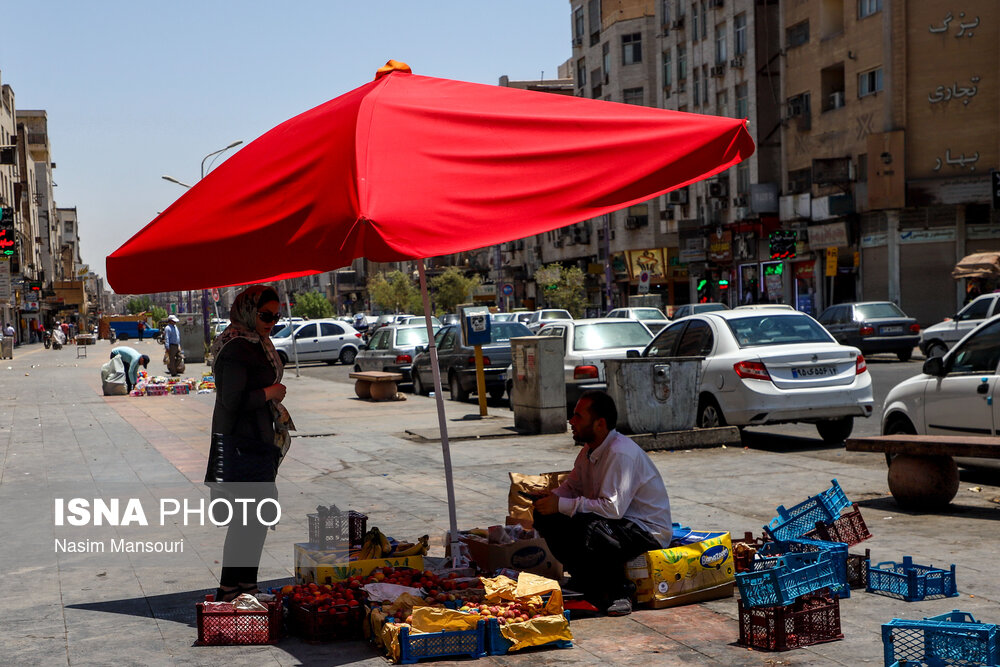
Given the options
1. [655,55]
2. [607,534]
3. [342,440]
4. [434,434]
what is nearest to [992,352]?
[607,534]

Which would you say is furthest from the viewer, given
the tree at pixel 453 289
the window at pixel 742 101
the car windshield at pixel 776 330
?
the tree at pixel 453 289

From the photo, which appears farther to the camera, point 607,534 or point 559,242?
point 559,242

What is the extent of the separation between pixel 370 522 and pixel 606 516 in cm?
341

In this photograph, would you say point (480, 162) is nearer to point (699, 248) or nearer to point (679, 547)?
point (679, 547)

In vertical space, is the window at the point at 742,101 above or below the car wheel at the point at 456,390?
above

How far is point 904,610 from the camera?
5.91 meters

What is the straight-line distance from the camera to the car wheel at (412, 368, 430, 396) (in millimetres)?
25547

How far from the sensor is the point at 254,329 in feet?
20.5

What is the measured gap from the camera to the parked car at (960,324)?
86.7 feet

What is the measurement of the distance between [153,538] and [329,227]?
458 centimetres

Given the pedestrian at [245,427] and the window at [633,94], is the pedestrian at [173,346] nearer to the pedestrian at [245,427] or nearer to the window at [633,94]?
the pedestrian at [245,427]

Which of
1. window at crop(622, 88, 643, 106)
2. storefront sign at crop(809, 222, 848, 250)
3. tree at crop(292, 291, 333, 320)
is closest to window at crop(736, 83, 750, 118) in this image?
storefront sign at crop(809, 222, 848, 250)

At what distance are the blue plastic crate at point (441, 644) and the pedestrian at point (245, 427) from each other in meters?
1.22

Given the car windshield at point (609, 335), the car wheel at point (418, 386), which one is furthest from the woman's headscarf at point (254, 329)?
the car wheel at point (418, 386)
